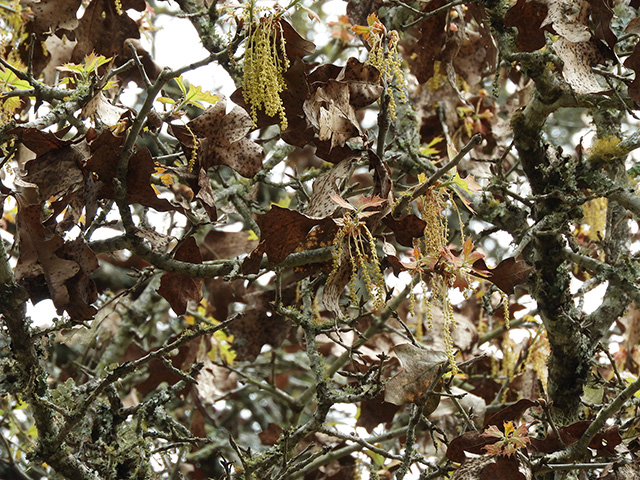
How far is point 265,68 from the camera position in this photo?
4.93 ft

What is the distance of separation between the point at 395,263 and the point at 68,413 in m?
0.82

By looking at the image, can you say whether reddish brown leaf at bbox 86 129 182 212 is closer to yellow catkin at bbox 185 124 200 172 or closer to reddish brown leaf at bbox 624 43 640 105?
yellow catkin at bbox 185 124 200 172

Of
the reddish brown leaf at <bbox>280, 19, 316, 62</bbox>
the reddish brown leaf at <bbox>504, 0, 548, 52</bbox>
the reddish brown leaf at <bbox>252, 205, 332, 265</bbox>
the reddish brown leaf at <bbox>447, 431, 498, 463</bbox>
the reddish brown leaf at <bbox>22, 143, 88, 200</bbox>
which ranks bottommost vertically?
the reddish brown leaf at <bbox>447, 431, 498, 463</bbox>

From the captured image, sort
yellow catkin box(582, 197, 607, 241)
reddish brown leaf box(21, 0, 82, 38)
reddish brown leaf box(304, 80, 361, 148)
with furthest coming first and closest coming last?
yellow catkin box(582, 197, 607, 241), reddish brown leaf box(21, 0, 82, 38), reddish brown leaf box(304, 80, 361, 148)

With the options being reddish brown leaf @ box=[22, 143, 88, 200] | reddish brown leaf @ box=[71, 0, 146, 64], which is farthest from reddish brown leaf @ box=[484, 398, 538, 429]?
reddish brown leaf @ box=[71, 0, 146, 64]

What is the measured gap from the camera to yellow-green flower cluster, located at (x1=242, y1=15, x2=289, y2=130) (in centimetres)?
150

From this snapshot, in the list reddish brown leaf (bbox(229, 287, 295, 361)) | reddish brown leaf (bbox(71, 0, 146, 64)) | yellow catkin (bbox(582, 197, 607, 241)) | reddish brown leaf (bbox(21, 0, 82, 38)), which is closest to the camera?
reddish brown leaf (bbox(21, 0, 82, 38))

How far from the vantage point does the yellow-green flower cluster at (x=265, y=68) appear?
1.50m

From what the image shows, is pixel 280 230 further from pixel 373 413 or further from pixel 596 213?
pixel 596 213

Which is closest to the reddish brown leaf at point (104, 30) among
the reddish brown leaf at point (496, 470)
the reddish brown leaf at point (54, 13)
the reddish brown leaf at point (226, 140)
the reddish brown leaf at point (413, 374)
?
the reddish brown leaf at point (54, 13)

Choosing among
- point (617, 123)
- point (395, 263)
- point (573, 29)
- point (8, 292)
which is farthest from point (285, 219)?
point (617, 123)

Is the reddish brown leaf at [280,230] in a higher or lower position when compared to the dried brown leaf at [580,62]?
lower

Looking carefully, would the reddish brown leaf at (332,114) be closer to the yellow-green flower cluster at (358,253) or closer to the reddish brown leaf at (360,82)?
the reddish brown leaf at (360,82)

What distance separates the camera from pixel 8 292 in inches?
63.2
